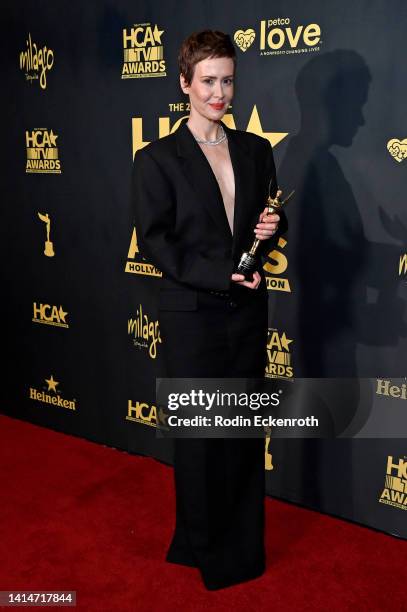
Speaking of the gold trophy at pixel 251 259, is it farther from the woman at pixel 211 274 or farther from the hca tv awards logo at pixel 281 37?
the hca tv awards logo at pixel 281 37

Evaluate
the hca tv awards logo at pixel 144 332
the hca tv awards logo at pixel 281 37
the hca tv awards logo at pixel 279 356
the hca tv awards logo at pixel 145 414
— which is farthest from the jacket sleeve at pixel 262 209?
the hca tv awards logo at pixel 145 414

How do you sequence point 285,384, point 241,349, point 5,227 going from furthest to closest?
point 5,227 → point 285,384 → point 241,349

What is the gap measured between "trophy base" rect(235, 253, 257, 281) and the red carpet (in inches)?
46.6

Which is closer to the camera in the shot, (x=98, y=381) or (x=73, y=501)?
(x=73, y=501)

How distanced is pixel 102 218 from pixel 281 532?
177cm

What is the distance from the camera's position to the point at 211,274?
7.20ft

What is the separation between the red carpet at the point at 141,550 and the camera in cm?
248

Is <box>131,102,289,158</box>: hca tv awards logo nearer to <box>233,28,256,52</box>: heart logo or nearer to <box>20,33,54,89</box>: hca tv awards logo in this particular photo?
<box>233,28,256,52</box>: heart logo

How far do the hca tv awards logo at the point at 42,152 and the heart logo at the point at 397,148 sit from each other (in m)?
1.83

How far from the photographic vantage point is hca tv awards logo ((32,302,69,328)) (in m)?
3.89

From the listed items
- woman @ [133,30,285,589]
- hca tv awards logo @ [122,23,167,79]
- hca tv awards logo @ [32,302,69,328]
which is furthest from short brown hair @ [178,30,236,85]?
hca tv awards logo @ [32,302,69,328]

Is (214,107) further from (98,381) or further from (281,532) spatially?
(98,381)

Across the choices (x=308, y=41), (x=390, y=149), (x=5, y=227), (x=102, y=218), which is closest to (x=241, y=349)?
(x=390, y=149)

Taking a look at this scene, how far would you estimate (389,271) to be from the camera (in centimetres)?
271
